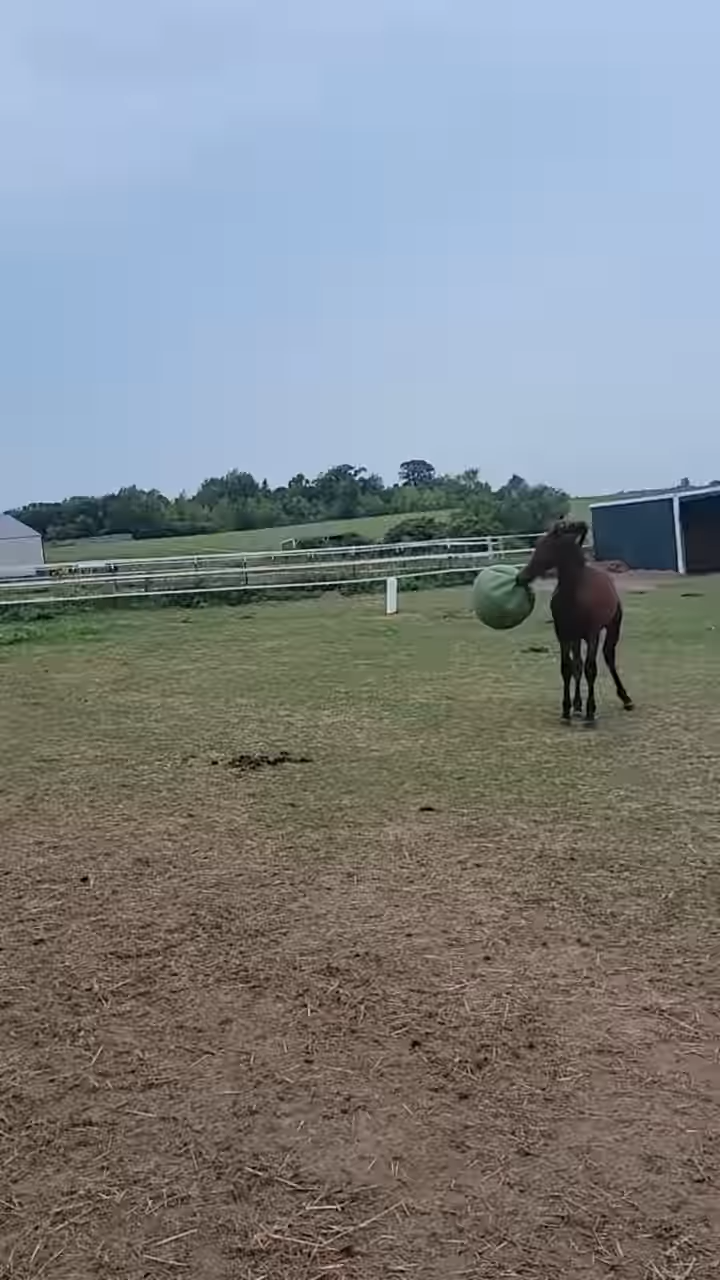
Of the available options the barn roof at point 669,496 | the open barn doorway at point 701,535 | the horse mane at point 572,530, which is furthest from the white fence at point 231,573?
the horse mane at point 572,530

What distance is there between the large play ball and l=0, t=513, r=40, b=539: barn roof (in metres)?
22.5

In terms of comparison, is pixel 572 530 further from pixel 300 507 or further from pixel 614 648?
pixel 300 507

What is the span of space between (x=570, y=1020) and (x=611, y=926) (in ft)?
2.19

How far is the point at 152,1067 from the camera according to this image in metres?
2.53

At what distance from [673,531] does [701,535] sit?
95cm

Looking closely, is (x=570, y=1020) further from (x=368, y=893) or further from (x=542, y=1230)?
(x=368, y=893)

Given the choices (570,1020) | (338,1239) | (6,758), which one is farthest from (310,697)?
(338,1239)

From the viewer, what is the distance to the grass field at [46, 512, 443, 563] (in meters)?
24.6

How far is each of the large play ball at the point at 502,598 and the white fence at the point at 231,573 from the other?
1027cm

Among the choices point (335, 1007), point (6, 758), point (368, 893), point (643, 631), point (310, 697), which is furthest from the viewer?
point (643, 631)

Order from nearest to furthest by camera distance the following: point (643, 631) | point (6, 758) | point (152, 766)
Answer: point (152, 766)
point (6, 758)
point (643, 631)

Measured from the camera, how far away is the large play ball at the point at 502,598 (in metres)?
6.43

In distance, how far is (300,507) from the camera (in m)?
36.1

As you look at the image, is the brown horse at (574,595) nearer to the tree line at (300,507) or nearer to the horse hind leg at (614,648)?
the horse hind leg at (614,648)
